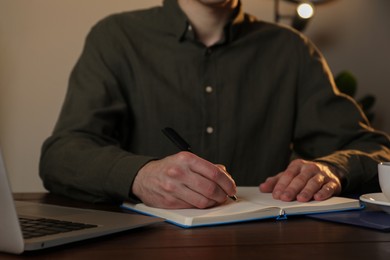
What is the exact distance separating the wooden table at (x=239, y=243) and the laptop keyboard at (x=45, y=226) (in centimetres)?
2

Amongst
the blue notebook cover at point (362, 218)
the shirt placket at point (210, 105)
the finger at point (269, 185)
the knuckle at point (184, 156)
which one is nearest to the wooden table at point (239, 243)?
the blue notebook cover at point (362, 218)

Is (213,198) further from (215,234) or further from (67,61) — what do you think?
(67,61)

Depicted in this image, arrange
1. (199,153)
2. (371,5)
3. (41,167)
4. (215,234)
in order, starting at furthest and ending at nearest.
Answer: (371,5)
(199,153)
(41,167)
(215,234)

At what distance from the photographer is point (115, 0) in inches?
77.3

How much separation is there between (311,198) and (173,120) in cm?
57

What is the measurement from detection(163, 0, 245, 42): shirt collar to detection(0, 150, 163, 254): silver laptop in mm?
715

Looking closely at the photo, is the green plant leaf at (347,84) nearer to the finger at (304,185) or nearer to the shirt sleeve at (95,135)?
the shirt sleeve at (95,135)

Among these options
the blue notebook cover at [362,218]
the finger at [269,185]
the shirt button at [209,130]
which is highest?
the blue notebook cover at [362,218]

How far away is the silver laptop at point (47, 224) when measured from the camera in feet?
1.97

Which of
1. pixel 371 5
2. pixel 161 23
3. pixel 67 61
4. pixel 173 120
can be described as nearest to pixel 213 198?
pixel 173 120

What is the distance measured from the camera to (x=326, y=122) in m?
1.51

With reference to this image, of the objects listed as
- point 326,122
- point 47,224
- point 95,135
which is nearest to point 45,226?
point 47,224

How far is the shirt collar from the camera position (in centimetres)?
153

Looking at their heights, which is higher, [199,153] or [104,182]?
[104,182]
